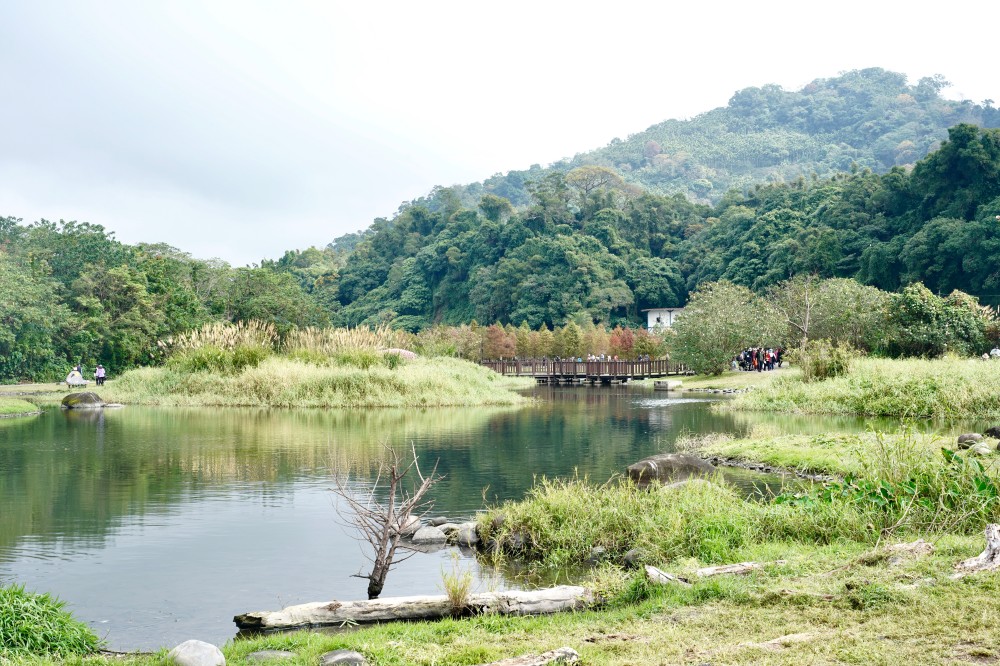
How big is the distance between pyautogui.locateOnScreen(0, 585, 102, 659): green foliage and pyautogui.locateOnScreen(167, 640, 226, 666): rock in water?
2.43ft

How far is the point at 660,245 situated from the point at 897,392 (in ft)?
184

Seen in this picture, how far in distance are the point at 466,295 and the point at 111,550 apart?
226 ft

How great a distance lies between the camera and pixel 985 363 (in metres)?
21.9

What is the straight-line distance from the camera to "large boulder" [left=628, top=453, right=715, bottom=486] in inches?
432

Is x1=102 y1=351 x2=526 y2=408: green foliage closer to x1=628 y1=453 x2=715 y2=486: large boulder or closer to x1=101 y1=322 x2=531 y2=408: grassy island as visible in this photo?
x1=101 y1=322 x2=531 y2=408: grassy island

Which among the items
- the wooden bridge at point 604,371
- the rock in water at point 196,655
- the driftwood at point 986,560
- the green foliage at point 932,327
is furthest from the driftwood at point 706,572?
the wooden bridge at point 604,371

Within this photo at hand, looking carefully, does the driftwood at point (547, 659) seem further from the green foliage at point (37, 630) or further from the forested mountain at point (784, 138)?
the forested mountain at point (784, 138)

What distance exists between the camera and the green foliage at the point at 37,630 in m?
4.93

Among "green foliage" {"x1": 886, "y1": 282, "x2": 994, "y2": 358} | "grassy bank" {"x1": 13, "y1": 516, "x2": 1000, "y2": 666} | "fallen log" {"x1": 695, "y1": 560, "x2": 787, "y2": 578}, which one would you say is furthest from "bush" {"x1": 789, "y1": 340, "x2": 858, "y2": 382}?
"fallen log" {"x1": 695, "y1": 560, "x2": 787, "y2": 578}

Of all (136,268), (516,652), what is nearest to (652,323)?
(136,268)

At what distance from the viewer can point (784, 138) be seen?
469ft

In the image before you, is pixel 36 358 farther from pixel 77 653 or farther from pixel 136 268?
pixel 77 653

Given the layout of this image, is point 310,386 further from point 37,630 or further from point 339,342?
point 37,630

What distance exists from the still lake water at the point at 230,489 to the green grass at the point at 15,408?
49 cm
